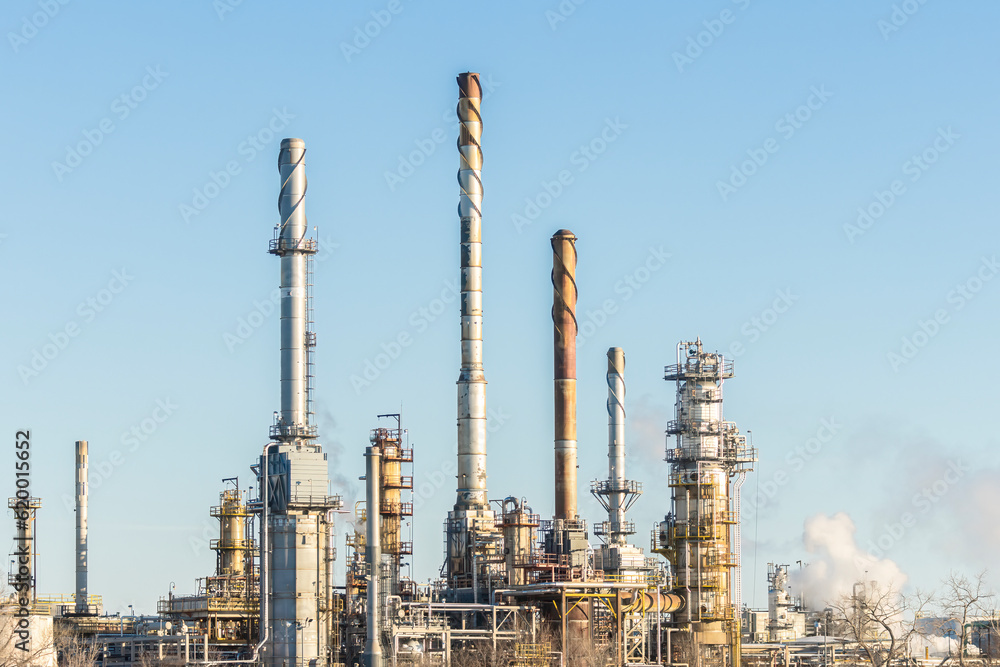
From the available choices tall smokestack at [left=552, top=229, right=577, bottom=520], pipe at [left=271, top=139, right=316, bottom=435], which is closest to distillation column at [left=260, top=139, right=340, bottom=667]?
pipe at [left=271, top=139, right=316, bottom=435]

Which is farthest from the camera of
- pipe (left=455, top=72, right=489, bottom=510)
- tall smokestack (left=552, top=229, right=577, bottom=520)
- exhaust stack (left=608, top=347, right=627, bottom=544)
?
exhaust stack (left=608, top=347, right=627, bottom=544)

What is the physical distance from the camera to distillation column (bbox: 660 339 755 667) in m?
92.4

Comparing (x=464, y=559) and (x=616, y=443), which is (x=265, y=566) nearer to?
(x=464, y=559)

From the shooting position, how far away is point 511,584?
89.7 meters

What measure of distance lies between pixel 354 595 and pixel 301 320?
54.4ft

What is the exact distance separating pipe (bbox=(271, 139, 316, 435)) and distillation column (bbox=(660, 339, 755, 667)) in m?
22.3

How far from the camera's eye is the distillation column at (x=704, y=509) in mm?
92438

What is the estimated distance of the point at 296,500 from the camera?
85.0 metres

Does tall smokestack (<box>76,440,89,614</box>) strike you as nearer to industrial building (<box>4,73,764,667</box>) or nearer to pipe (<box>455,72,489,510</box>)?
industrial building (<box>4,73,764,667</box>)

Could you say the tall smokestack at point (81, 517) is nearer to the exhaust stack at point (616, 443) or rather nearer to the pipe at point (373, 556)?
the pipe at point (373, 556)

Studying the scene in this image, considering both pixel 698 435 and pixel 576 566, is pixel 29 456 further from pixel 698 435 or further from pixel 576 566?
pixel 698 435

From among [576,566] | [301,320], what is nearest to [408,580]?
[576,566]

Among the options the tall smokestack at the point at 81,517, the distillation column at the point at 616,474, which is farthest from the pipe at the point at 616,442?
the tall smokestack at the point at 81,517

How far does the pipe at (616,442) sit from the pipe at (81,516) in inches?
1339
